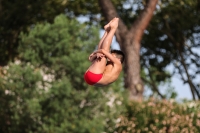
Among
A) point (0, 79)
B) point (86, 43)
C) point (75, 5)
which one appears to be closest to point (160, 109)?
Result: point (86, 43)

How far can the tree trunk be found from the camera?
2184cm

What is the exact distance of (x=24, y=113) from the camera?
58.6 feet

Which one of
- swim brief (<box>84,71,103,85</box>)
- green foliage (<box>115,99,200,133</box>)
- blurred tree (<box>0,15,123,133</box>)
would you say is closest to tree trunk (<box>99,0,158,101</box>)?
blurred tree (<box>0,15,123,133</box>)

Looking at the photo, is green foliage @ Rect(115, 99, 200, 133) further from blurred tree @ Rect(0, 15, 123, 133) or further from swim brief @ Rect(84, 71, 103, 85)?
swim brief @ Rect(84, 71, 103, 85)

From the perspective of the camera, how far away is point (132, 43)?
73.0 feet

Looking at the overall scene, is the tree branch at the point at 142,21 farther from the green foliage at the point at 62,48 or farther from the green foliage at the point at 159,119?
the green foliage at the point at 159,119

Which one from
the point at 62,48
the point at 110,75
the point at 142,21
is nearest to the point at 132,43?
the point at 142,21

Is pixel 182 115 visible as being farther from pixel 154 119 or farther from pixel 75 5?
pixel 75 5

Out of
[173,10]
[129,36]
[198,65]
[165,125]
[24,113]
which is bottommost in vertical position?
[165,125]

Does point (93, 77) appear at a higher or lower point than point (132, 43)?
lower

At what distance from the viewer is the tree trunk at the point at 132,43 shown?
21836 millimetres

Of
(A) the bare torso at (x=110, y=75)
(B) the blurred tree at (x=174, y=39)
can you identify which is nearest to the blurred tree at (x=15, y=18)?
(B) the blurred tree at (x=174, y=39)

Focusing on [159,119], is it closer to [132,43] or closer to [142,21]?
[132,43]

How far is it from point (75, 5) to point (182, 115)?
45.6ft
